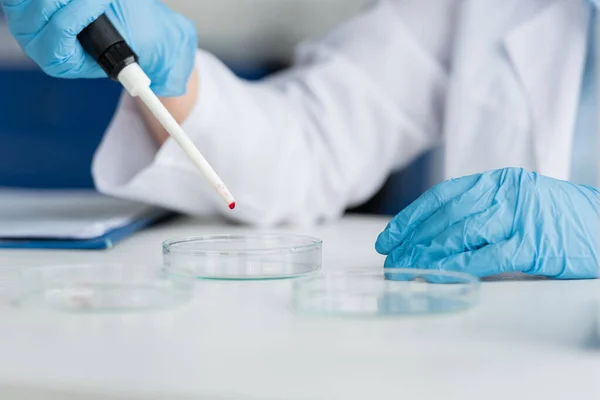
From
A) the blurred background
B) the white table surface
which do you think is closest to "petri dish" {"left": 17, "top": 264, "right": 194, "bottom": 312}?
the white table surface

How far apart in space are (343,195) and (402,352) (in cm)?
78

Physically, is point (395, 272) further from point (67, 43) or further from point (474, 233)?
point (67, 43)

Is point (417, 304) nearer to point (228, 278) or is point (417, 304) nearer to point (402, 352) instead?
point (402, 352)

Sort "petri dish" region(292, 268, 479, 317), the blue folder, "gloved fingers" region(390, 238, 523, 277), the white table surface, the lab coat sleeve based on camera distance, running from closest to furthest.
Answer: the white table surface
"petri dish" region(292, 268, 479, 317)
"gloved fingers" region(390, 238, 523, 277)
the blue folder
the lab coat sleeve

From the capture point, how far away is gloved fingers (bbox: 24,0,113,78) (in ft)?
2.42

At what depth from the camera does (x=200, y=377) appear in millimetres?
419

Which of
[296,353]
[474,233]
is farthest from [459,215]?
[296,353]

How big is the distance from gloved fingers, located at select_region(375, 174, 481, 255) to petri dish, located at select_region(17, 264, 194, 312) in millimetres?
241

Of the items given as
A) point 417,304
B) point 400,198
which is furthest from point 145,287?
point 400,198

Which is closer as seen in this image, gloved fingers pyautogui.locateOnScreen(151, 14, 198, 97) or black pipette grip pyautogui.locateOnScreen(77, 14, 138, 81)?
black pipette grip pyautogui.locateOnScreen(77, 14, 138, 81)

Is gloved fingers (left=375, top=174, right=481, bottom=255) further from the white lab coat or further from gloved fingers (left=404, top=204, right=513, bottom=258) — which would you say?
the white lab coat

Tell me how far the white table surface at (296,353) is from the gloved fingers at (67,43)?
316 mm

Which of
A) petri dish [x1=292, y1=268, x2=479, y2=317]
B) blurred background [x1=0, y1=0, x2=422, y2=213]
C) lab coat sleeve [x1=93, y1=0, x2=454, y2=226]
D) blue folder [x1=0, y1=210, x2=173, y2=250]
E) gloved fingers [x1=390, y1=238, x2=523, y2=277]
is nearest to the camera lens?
petri dish [x1=292, y1=268, x2=479, y2=317]

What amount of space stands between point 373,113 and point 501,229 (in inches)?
24.7
